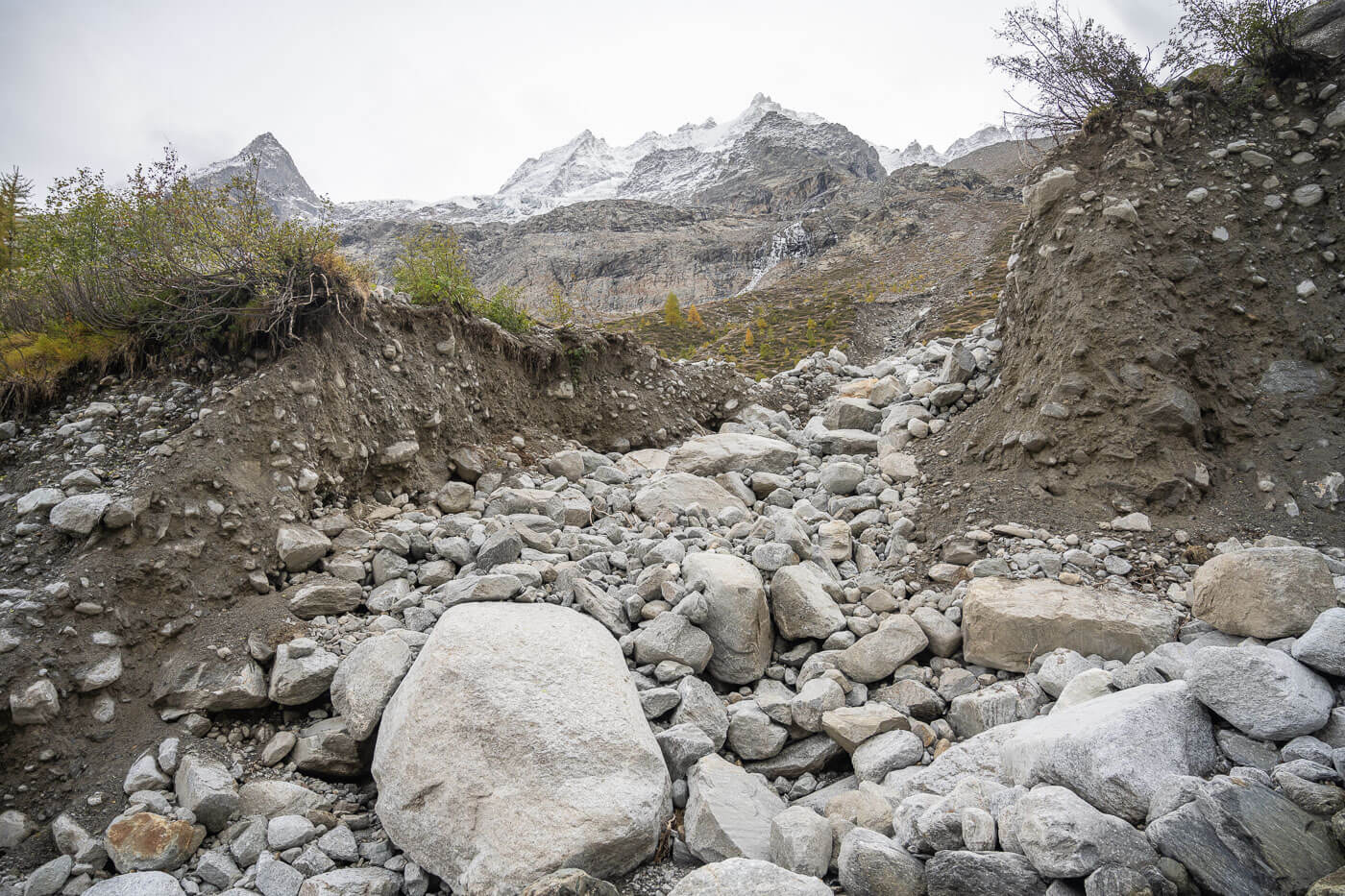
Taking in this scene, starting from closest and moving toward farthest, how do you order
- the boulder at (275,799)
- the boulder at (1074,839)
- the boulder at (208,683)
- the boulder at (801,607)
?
1. the boulder at (1074,839)
2. the boulder at (275,799)
3. the boulder at (208,683)
4. the boulder at (801,607)

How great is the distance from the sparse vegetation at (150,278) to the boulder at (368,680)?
3.70 metres

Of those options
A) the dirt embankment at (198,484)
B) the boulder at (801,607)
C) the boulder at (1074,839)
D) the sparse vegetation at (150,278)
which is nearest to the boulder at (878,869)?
the boulder at (1074,839)

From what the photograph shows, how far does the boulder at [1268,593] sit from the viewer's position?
360 cm

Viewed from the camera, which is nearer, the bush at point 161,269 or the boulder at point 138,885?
the boulder at point 138,885

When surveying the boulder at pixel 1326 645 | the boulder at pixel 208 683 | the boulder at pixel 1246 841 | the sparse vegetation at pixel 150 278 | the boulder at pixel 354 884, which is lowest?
the boulder at pixel 354 884

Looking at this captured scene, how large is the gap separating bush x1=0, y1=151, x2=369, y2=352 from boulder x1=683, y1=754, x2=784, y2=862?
573cm

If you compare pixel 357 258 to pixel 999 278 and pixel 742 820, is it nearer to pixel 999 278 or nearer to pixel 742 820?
pixel 742 820

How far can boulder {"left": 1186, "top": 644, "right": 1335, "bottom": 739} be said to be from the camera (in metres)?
2.74

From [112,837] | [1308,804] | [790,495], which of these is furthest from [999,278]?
[112,837]

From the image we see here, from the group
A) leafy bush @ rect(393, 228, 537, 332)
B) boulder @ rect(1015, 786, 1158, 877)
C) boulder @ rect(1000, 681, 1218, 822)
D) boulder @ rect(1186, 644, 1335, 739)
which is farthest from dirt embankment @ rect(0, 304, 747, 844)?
boulder @ rect(1186, 644, 1335, 739)

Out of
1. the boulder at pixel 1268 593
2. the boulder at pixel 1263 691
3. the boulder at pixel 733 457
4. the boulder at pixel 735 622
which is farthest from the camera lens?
the boulder at pixel 733 457

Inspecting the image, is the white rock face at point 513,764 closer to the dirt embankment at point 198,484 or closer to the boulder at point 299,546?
the dirt embankment at point 198,484

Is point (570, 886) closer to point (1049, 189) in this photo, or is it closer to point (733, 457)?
point (733, 457)

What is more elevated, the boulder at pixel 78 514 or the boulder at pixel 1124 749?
the boulder at pixel 78 514
